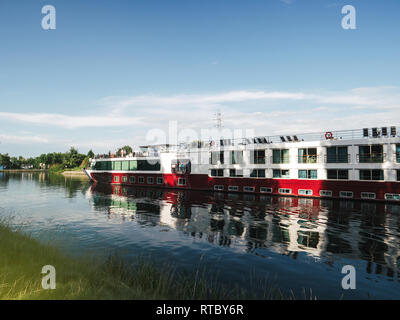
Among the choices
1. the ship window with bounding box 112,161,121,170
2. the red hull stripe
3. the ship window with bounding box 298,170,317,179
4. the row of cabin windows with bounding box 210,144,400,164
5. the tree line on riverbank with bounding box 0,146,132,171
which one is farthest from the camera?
the tree line on riverbank with bounding box 0,146,132,171

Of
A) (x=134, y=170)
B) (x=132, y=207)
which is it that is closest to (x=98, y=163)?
(x=134, y=170)

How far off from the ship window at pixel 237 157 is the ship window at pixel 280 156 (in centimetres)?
498

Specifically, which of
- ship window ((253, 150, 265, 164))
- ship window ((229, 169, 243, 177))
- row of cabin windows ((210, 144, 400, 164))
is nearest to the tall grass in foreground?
row of cabin windows ((210, 144, 400, 164))

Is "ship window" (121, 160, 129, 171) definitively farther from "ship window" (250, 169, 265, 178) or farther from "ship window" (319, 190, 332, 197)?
"ship window" (319, 190, 332, 197)

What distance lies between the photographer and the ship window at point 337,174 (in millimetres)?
29875

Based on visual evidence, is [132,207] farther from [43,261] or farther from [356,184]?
[356,184]

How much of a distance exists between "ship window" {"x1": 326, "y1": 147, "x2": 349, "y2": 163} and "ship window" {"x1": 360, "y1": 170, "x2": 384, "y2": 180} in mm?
→ 2276

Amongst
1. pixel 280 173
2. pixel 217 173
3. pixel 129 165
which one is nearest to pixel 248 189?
pixel 280 173

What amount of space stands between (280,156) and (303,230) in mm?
19464

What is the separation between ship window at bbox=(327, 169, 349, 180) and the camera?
29.9 m

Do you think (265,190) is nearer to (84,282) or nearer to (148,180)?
(148,180)

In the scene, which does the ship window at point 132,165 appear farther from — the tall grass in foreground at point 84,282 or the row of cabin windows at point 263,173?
the tall grass in foreground at point 84,282

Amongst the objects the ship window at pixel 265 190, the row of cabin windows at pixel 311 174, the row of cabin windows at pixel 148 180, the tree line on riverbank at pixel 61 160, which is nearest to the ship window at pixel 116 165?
the row of cabin windows at pixel 148 180

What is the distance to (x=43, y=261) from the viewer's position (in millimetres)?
8672
